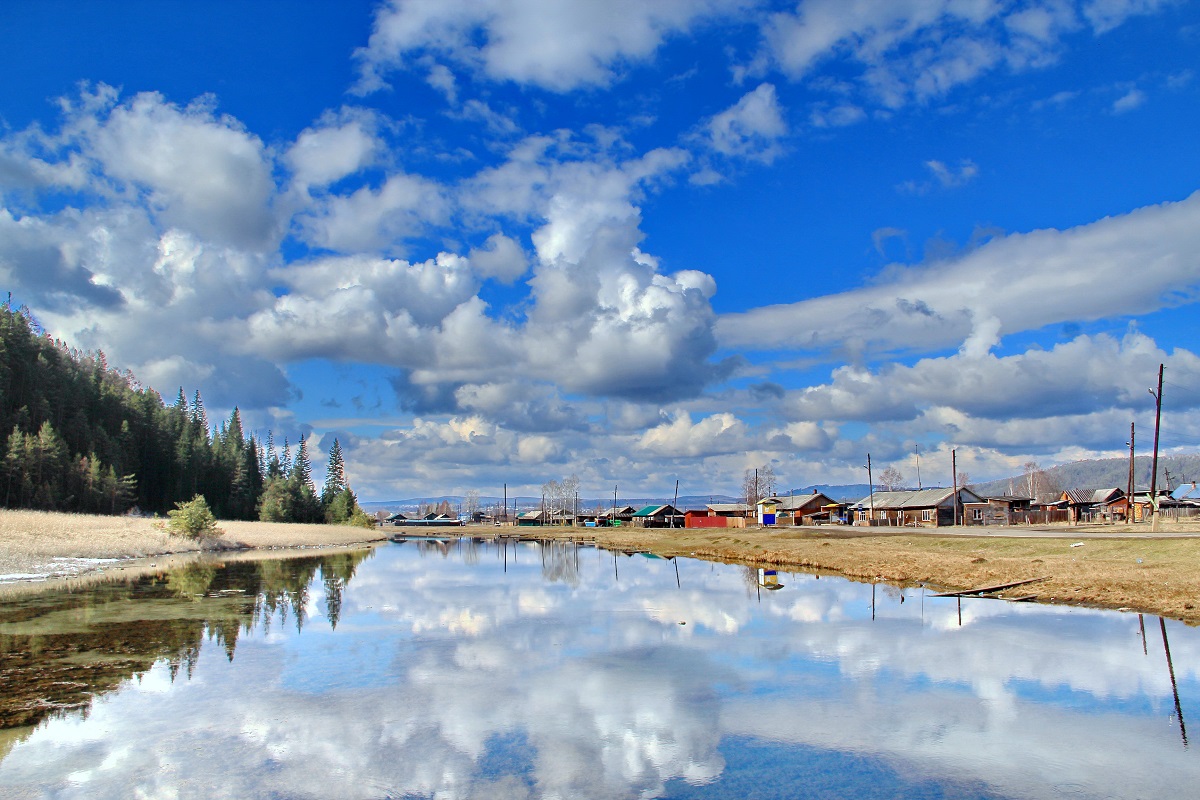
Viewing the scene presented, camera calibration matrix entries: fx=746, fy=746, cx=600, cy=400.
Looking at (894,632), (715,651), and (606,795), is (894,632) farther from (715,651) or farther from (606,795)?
(606,795)

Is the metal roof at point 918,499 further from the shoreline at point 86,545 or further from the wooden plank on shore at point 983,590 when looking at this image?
the shoreline at point 86,545

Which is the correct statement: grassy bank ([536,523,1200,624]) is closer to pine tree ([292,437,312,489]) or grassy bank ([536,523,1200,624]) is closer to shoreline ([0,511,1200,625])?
shoreline ([0,511,1200,625])

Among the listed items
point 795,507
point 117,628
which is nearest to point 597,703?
point 117,628

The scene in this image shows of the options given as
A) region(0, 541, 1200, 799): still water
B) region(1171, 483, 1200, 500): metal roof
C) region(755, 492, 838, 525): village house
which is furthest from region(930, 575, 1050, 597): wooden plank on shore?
region(1171, 483, 1200, 500): metal roof

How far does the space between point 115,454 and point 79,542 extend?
170 ft

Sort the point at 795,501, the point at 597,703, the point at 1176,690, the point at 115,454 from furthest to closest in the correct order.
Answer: the point at 795,501
the point at 115,454
the point at 1176,690
the point at 597,703

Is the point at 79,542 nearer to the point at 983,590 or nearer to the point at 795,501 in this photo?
the point at 983,590

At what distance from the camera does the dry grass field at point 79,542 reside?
141ft

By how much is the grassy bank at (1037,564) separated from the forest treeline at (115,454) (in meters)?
Answer: 72.2

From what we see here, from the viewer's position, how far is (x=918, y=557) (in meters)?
46.3

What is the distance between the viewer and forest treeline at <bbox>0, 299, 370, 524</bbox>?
81375 millimetres

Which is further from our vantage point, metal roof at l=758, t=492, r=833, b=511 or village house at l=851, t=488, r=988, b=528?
metal roof at l=758, t=492, r=833, b=511

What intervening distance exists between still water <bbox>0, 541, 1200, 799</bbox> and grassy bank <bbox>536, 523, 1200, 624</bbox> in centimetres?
283

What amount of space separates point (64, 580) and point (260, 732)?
33084 mm
